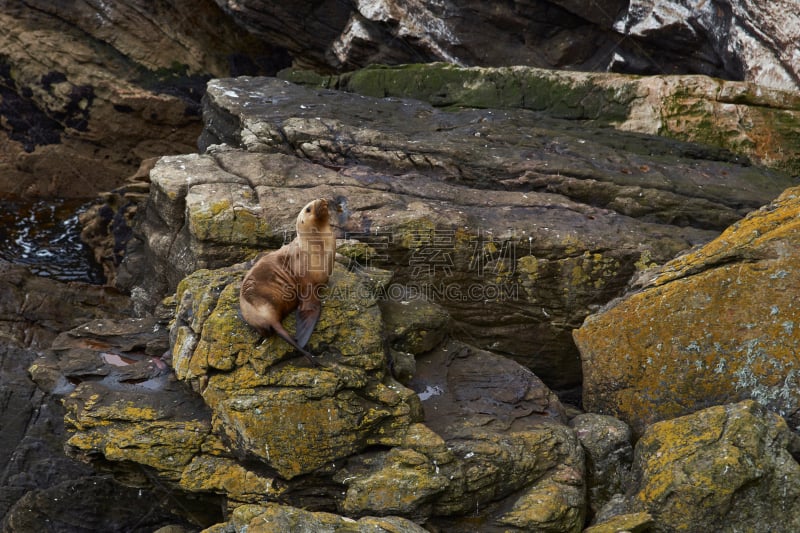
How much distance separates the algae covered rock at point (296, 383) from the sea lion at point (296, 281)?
0.38 feet

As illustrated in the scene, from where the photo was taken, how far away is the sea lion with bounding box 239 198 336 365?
6777mm

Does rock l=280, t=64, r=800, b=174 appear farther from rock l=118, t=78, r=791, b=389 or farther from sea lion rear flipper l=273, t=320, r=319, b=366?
sea lion rear flipper l=273, t=320, r=319, b=366

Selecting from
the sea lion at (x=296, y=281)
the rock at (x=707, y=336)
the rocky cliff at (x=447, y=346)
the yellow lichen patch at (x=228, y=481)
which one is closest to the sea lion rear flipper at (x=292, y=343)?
the sea lion at (x=296, y=281)

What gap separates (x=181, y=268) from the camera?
9305 millimetres

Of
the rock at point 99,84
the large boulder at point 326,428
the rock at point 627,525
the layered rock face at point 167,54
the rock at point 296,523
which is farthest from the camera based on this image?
the rock at point 99,84

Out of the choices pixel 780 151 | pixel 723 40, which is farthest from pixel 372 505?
pixel 723 40

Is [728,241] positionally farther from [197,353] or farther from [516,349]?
[197,353]

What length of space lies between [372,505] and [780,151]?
297 inches

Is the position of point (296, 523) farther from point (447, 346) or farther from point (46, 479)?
point (46, 479)

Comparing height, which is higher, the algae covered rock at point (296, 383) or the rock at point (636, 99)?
the rock at point (636, 99)

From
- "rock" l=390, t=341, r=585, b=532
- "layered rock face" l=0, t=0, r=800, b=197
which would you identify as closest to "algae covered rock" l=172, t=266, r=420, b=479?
"rock" l=390, t=341, r=585, b=532

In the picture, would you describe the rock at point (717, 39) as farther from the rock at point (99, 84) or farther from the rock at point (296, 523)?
the rock at point (296, 523)

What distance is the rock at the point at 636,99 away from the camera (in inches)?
429

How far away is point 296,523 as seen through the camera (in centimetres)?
562
